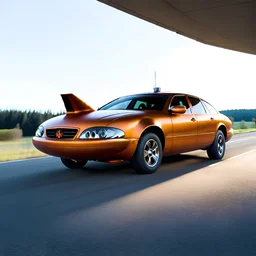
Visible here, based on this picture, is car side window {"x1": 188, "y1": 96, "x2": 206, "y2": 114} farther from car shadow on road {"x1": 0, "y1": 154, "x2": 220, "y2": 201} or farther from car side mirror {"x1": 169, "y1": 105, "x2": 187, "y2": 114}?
car shadow on road {"x1": 0, "y1": 154, "x2": 220, "y2": 201}

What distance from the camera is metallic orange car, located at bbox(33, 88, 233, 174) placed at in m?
6.13

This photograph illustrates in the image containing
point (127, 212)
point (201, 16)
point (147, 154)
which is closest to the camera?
point (127, 212)

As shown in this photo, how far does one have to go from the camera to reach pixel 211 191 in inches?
207

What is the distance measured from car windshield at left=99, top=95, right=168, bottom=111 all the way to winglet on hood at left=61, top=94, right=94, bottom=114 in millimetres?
885

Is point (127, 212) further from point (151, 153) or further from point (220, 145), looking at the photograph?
point (220, 145)

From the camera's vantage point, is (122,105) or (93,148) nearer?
(93,148)

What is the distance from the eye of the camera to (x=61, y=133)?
637cm

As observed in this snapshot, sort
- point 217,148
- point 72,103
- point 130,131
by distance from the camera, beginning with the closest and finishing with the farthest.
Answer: point 130,131 → point 72,103 → point 217,148

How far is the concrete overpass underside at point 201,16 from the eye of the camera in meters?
10.4

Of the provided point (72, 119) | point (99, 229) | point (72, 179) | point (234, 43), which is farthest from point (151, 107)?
point (234, 43)

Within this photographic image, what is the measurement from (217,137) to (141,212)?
530cm

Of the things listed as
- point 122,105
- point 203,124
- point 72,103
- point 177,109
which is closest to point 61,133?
point 72,103

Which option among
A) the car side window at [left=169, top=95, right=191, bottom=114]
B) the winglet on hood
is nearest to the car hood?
the winglet on hood

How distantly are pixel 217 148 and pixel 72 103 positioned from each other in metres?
3.79
